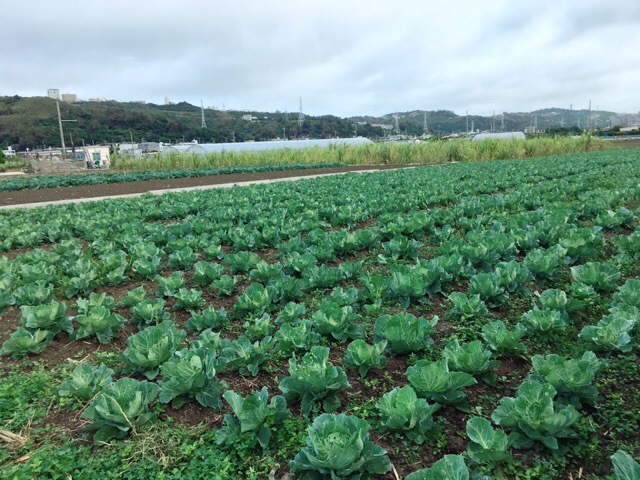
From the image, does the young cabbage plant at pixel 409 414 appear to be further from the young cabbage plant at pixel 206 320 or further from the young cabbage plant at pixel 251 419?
the young cabbage plant at pixel 206 320

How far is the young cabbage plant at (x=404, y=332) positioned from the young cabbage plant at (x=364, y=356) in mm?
189

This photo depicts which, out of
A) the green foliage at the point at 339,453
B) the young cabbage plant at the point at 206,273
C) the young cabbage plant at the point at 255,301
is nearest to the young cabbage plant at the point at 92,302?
the young cabbage plant at the point at 206,273

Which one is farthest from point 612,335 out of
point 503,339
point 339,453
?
point 339,453

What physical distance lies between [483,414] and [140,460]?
1.75m

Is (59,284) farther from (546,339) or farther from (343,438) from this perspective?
(546,339)

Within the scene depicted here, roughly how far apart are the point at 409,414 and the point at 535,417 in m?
0.57

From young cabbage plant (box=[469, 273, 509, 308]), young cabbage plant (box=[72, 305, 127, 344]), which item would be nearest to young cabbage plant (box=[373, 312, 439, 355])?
young cabbage plant (box=[469, 273, 509, 308])

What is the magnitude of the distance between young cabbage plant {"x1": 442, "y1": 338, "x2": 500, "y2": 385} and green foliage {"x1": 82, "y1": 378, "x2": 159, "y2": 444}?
67.1 inches

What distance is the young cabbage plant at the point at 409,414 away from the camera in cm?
210

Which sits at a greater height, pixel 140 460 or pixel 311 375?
pixel 311 375

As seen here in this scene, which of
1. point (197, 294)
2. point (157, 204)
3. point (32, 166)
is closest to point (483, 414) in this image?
point (197, 294)

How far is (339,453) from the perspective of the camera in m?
1.76

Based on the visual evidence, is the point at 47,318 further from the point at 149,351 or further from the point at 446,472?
the point at 446,472

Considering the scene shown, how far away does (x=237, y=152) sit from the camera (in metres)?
31.0
